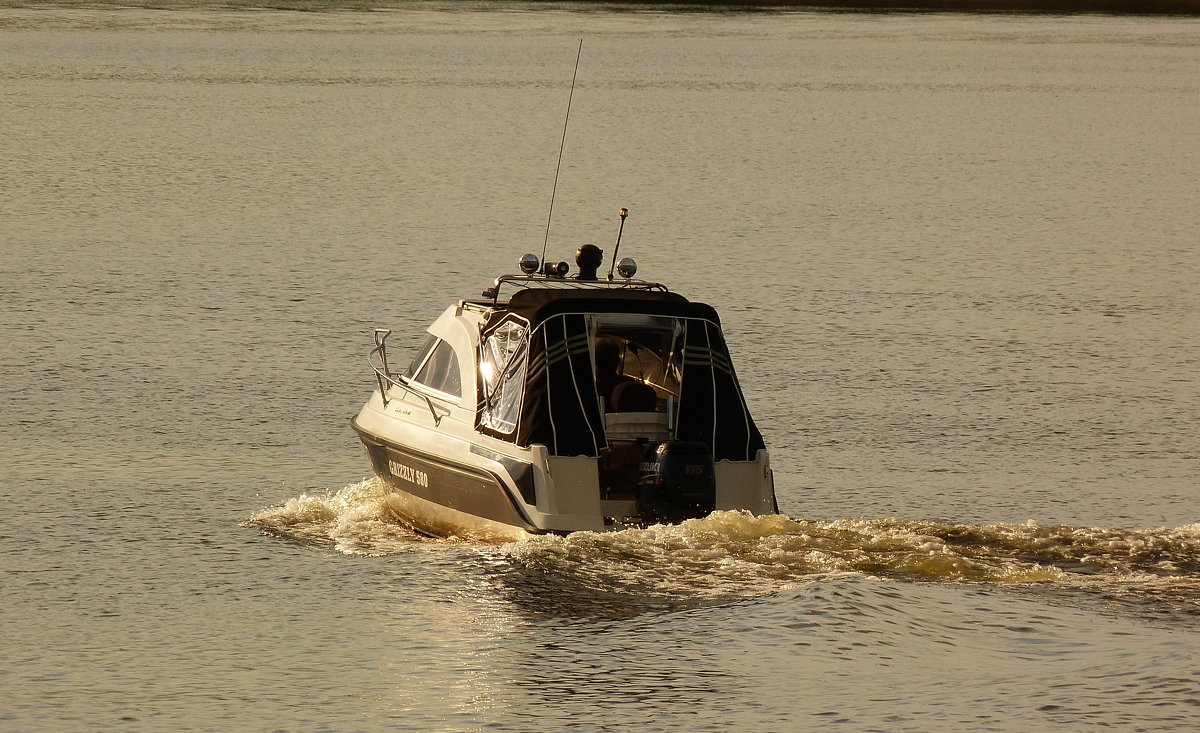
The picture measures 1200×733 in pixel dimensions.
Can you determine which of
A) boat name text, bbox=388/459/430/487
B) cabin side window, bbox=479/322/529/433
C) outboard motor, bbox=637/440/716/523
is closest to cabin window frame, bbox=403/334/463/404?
cabin side window, bbox=479/322/529/433

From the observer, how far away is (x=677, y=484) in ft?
37.3

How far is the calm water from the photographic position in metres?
Result: 10.1

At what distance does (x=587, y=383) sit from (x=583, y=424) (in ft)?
1.06

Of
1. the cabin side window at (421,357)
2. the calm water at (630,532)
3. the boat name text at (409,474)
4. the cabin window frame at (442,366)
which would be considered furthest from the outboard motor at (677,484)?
the cabin side window at (421,357)

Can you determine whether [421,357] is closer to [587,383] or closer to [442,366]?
[442,366]

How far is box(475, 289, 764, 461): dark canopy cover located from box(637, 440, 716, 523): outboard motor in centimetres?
35

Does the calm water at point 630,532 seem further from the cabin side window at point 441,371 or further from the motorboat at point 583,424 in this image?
the cabin side window at point 441,371

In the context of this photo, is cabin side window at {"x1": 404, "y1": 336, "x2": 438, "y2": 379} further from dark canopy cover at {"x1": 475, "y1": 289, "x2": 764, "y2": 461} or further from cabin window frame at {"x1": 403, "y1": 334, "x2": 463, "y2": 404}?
dark canopy cover at {"x1": 475, "y1": 289, "x2": 764, "y2": 461}

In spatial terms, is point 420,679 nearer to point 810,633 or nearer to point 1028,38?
point 810,633

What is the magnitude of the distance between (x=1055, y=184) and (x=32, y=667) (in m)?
27.2

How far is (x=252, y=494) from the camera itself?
562 inches

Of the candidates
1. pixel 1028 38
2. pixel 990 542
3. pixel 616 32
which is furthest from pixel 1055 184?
pixel 1028 38

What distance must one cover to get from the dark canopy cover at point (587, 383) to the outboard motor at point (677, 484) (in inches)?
13.8

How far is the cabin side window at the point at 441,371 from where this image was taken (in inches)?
509
